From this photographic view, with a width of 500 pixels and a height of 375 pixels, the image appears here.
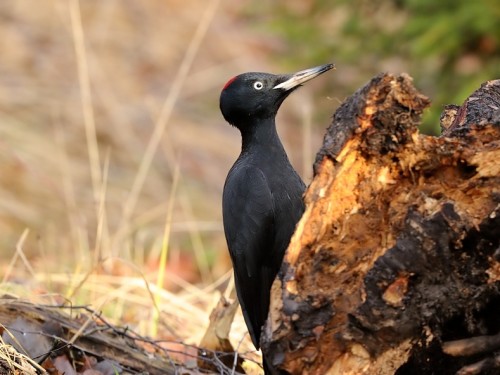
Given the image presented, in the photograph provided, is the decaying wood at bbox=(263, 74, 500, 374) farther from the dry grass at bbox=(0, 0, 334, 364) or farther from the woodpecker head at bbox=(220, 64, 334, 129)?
the dry grass at bbox=(0, 0, 334, 364)

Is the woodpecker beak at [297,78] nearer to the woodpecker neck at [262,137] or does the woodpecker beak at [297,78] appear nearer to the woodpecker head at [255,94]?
the woodpecker head at [255,94]

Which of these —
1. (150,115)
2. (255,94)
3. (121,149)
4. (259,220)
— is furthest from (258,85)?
(150,115)

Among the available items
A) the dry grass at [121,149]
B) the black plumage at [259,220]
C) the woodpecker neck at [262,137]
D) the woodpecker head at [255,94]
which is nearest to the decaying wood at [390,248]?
the black plumage at [259,220]

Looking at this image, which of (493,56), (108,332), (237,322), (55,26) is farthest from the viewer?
(55,26)

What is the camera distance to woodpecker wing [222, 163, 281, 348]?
359 centimetres

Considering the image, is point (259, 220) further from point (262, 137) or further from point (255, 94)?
point (255, 94)

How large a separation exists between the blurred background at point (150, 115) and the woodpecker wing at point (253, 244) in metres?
0.63

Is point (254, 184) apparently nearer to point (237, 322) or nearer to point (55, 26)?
point (237, 322)

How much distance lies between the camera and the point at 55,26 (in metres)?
10.6

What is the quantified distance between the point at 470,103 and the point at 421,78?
4815mm

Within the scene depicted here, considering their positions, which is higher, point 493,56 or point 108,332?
point 493,56

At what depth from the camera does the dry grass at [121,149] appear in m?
5.06

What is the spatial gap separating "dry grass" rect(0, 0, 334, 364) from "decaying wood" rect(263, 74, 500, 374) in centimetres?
163

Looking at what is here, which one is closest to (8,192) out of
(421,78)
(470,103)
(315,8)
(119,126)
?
(119,126)
